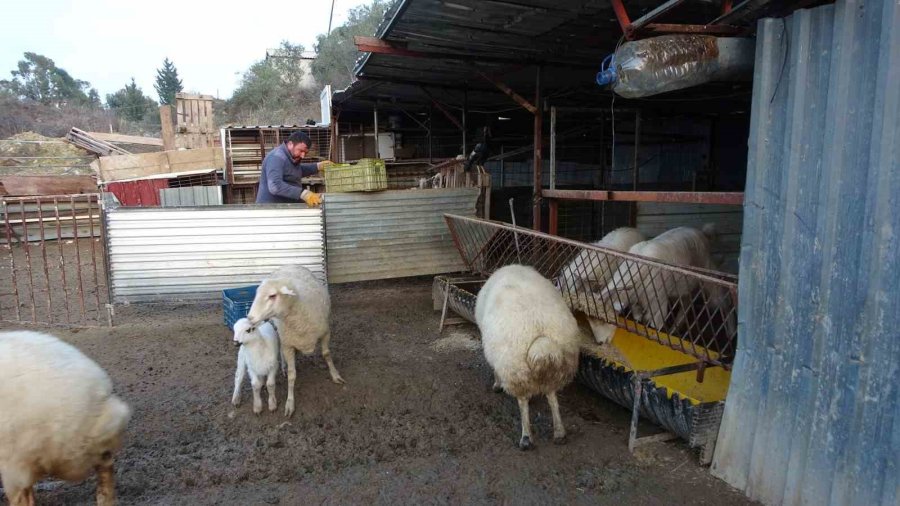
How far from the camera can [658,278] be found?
17.0 feet

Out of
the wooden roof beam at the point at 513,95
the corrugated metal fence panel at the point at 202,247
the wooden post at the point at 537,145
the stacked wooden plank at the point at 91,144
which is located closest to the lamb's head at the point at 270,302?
the corrugated metal fence panel at the point at 202,247

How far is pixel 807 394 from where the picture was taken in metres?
2.70

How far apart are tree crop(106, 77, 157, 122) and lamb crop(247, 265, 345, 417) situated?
164 feet

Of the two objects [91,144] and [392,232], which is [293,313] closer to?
[392,232]

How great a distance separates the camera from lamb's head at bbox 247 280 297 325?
4.20 metres

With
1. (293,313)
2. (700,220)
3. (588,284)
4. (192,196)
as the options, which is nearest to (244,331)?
(293,313)

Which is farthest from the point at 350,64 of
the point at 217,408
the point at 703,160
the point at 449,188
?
the point at 217,408

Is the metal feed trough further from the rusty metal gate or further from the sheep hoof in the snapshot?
the rusty metal gate

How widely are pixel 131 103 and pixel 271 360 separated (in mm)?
54972

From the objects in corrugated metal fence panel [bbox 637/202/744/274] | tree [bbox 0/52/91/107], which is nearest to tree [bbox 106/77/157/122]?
A: tree [bbox 0/52/91/107]

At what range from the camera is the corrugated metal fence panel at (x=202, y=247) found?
6.82 metres

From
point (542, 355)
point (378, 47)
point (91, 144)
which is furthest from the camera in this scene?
point (91, 144)

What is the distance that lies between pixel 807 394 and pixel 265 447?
3.46m

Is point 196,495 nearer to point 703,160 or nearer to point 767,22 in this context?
point 767,22
